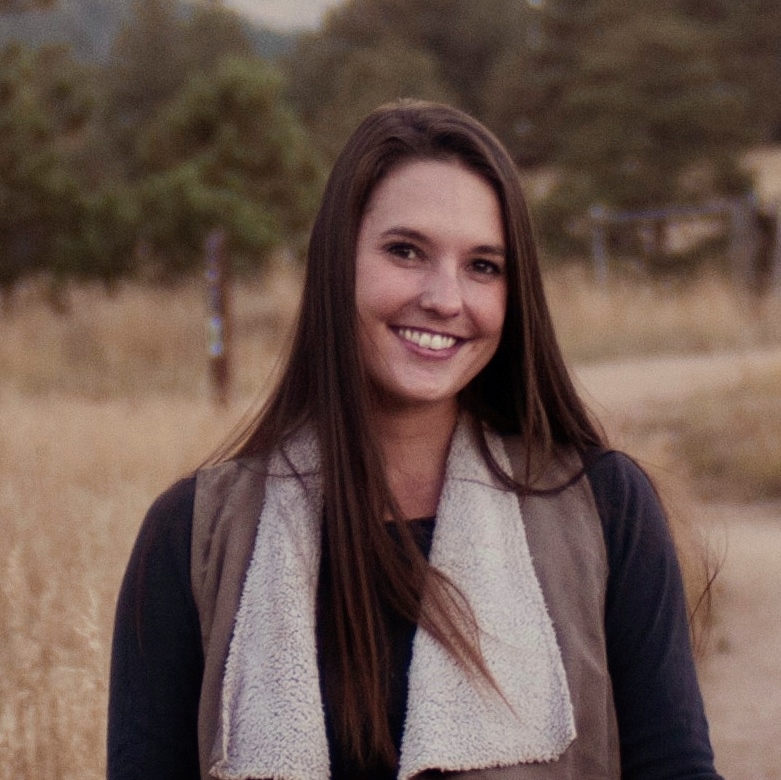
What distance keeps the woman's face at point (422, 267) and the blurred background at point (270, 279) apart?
29.2 inches

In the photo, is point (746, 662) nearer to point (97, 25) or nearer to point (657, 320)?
point (657, 320)

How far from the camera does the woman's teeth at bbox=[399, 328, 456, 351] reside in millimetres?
1922

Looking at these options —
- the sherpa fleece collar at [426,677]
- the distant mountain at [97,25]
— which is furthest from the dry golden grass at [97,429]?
the distant mountain at [97,25]

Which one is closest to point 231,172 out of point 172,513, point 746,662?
point 746,662

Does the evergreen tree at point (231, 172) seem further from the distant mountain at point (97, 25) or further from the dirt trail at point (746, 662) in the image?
the distant mountain at point (97, 25)

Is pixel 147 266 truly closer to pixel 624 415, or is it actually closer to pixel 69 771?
pixel 624 415

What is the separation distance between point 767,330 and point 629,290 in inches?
107

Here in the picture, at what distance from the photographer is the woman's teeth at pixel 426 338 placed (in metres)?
1.92

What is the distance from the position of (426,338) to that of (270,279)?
37.6 ft

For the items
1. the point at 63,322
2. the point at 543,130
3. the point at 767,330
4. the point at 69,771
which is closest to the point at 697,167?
the point at 543,130

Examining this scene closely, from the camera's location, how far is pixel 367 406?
6.37ft

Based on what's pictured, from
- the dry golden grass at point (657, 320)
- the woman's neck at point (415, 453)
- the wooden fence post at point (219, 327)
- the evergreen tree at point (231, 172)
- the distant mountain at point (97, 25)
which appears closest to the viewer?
the woman's neck at point (415, 453)

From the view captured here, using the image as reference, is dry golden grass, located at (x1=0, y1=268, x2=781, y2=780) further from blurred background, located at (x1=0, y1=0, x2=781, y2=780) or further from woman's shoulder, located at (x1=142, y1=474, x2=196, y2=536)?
woman's shoulder, located at (x1=142, y1=474, x2=196, y2=536)

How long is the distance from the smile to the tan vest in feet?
0.86
